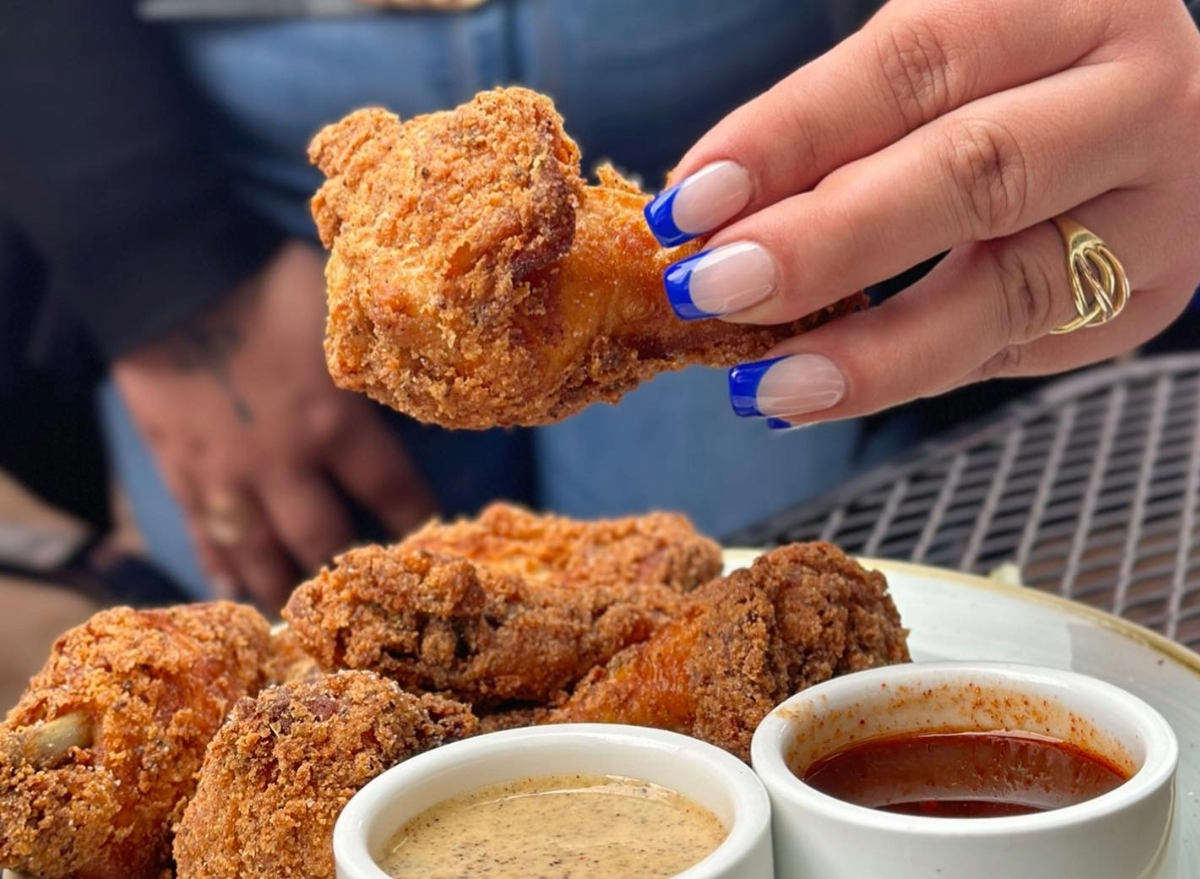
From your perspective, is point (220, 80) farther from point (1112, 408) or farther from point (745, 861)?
point (745, 861)

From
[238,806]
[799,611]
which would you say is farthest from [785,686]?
[238,806]

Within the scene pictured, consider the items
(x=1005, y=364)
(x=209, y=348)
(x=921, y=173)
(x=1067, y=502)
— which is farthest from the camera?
(x=209, y=348)

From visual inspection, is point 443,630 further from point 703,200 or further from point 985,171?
point 985,171

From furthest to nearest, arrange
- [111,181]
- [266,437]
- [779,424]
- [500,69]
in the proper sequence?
[266,437]
[111,181]
[500,69]
[779,424]

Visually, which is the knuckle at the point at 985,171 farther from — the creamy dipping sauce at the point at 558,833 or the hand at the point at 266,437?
the hand at the point at 266,437

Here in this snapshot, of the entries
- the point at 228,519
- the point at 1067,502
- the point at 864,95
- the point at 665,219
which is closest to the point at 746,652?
the point at 665,219

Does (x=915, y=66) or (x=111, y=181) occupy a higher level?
(x=915, y=66)

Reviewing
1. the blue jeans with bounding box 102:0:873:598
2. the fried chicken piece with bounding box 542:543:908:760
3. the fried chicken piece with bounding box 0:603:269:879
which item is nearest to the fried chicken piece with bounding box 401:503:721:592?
the fried chicken piece with bounding box 542:543:908:760

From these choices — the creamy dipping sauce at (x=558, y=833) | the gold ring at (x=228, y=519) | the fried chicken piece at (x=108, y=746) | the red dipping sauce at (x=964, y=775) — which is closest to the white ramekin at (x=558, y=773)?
the creamy dipping sauce at (x=558, y=833)
